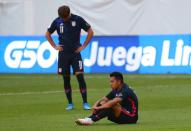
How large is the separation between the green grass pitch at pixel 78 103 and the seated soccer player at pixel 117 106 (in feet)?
0.69

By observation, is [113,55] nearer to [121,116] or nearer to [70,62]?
[70,62]

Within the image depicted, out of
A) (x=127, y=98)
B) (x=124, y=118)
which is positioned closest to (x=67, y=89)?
(x=124, y=118)

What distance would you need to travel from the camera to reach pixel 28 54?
102ft

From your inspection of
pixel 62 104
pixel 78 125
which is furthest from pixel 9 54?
pixel 78 125

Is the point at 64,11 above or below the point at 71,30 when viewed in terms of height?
above

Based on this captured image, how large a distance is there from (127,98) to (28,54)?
1737 centimetres

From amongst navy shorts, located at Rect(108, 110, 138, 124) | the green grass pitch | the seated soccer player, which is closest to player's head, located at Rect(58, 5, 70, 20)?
the green grass pitch

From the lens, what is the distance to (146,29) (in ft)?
102

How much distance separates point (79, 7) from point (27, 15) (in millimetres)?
2376

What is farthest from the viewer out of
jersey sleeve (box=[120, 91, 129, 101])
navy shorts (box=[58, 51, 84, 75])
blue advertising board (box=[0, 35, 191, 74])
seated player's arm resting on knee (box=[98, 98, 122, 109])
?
blue advertising board (box=[0, 35, 191, 74])

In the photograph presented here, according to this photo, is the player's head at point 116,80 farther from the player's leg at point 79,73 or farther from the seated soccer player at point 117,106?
the player's leg at point 79,73

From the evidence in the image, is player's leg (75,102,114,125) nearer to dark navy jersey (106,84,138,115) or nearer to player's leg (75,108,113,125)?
player's leg (75,108,113,125)

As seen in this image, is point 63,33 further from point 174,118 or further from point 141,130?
point 141,130

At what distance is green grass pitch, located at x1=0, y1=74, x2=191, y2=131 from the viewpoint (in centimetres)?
1405
